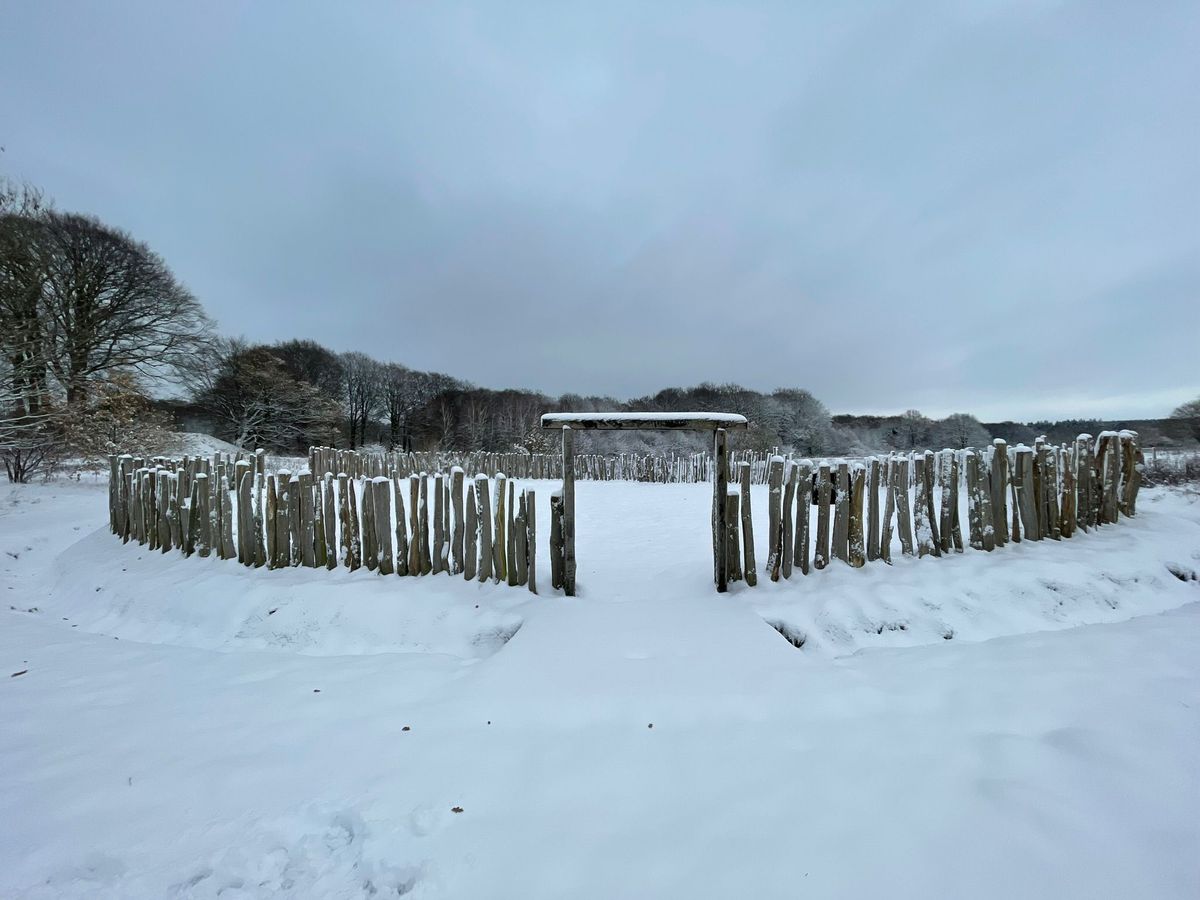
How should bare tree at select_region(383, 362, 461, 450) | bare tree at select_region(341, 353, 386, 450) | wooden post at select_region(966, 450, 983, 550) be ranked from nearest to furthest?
wooden post at select_region(966, 450, 983, 550) < bare tree at select_region(341, 353, 386, 450) < bare tree at select_region(383, 362, 461, 450)

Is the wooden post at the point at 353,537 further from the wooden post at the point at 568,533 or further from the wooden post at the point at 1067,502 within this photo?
the wooden post at the point at 1067,502

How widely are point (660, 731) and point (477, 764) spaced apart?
40.2 inches

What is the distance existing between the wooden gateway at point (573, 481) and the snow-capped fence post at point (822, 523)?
3.39ft

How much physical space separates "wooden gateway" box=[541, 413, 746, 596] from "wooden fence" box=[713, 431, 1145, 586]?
102 mm

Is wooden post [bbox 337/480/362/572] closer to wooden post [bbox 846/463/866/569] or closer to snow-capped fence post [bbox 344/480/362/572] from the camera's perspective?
snow-capped fence post [bbox 344/480/362/572]

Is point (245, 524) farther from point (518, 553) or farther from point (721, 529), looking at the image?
point (721, 529)

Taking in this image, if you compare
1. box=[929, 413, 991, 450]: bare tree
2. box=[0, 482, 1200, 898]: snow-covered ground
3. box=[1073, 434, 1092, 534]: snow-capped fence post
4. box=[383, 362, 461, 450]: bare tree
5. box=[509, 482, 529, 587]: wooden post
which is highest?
box=[383, 362, 461, 450]: bare tree

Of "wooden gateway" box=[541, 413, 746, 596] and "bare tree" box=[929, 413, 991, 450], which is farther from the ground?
"bare tree" box=[929, 413, 991, 450]

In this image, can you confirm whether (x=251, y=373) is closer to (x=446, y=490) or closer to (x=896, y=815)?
(x=446, y=490)

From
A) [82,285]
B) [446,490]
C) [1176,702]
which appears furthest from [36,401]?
[1176,702]

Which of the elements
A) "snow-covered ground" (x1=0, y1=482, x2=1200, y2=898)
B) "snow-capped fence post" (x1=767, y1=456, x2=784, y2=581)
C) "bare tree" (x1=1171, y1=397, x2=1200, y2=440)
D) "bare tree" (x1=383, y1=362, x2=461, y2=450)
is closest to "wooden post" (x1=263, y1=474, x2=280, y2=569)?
"snow-covered ground" (x1=0, y1=482, x2=1200, y2=898)

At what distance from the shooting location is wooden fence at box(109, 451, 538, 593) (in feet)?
15.6

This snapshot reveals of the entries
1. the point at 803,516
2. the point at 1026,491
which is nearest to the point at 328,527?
the point at 803,516

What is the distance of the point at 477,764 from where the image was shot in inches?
90.5
